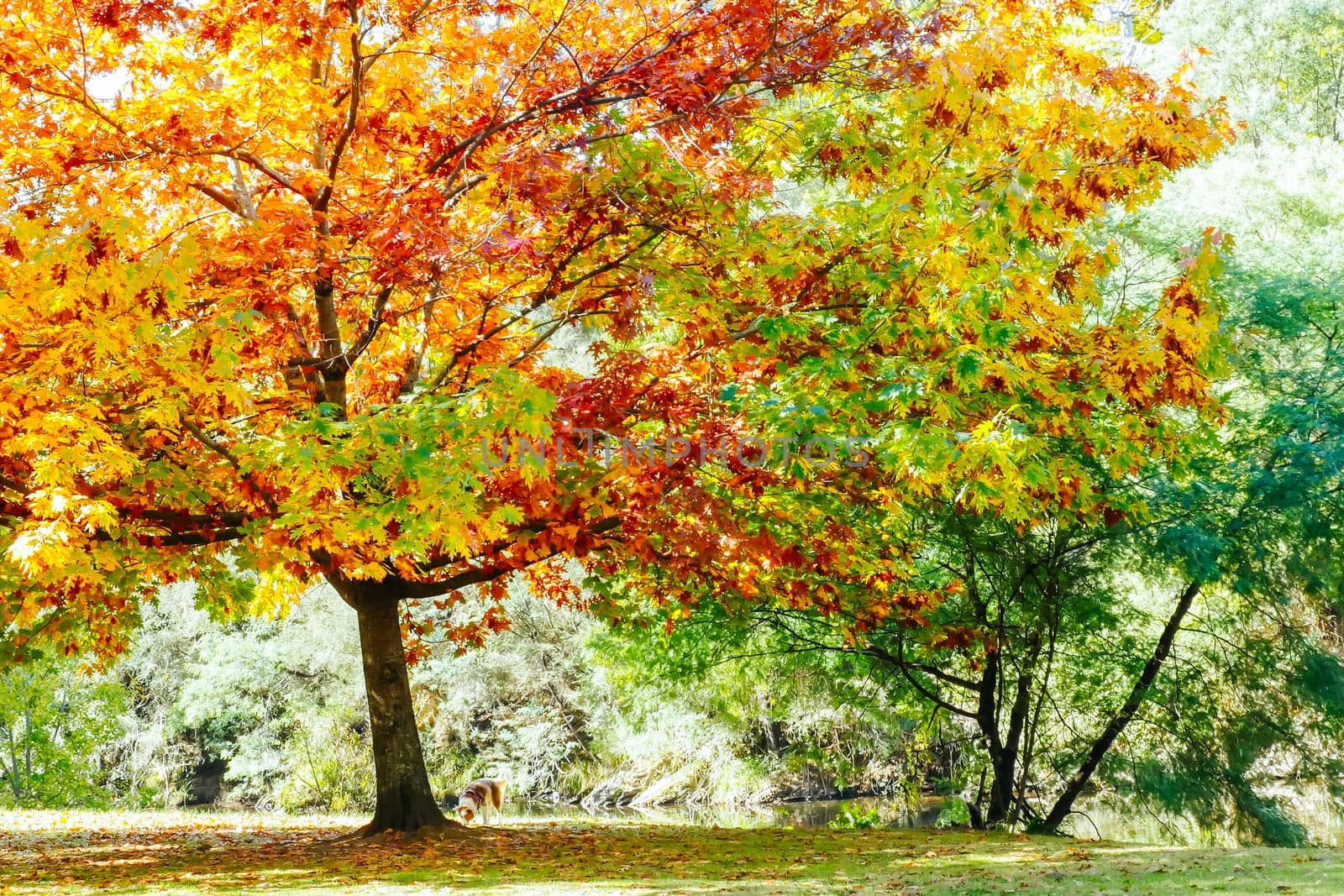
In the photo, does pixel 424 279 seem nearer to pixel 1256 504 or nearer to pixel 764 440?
pixel 764 440

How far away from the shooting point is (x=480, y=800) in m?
13.7

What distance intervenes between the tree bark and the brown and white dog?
6.51 metres

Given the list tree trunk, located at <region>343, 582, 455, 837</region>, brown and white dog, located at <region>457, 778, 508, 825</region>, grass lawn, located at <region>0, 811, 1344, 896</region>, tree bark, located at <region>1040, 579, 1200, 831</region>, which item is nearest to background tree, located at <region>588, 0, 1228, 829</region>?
tree bark, located at <region>1040, 579, 1200, 831</region>

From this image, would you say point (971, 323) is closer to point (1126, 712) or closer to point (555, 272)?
point (555, 272)

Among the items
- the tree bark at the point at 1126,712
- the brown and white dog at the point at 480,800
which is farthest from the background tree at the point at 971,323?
the brown and white dog at the point at 480,800

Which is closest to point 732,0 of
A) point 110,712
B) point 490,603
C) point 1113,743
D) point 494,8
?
point 494,8

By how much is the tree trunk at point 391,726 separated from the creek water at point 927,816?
4.57 metres

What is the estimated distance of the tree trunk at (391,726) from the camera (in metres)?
9.55

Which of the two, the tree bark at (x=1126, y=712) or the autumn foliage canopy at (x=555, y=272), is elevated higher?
the autumn foliage canopy at (x=555, y=272)

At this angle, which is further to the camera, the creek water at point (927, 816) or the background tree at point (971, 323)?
the creek water at point (927, 816)

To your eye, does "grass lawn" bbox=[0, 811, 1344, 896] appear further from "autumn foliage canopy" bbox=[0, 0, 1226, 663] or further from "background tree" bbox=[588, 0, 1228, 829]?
"background tree" bbox=[588, 0, 1228, 829]

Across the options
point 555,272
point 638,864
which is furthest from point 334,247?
point 638,864

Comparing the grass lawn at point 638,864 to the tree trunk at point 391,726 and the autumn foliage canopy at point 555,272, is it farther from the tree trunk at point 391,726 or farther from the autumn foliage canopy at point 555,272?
the autumn foliage canopy at point 555,272

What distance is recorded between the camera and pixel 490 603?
2058 centimetres
